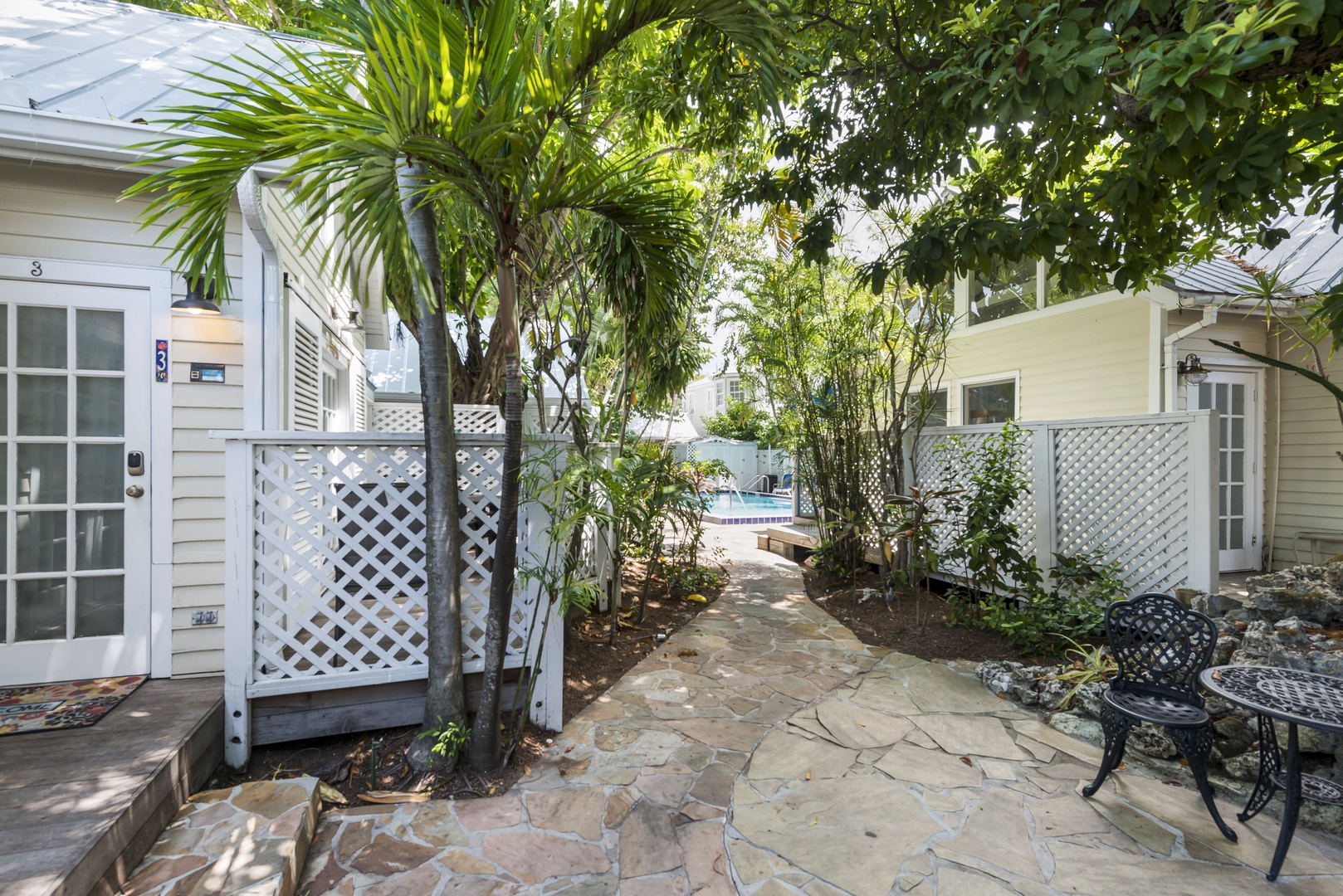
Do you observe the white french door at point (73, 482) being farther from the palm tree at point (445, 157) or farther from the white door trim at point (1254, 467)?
the white door trim at point (1254, 467)

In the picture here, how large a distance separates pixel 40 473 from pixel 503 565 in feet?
7.38

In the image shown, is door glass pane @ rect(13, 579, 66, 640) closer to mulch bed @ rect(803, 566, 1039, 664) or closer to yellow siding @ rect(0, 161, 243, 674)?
yellow siding @ rect(0, 161, 243, 674)

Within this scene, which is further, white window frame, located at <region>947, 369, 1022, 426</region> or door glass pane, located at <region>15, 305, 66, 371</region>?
white window frame, located at <region>947, 369, 1022, 426</region>

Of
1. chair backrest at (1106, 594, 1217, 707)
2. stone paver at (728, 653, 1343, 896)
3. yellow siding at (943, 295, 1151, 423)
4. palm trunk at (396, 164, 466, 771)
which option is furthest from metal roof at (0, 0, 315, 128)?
yellow siding at (943, 295, 1151, 423)

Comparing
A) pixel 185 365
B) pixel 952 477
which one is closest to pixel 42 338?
pixel 185 365

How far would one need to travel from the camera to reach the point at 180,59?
3.72m

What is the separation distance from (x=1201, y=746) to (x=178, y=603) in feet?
14.4

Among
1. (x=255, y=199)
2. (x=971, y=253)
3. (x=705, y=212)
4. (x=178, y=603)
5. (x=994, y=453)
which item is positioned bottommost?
(x=178, y=603)

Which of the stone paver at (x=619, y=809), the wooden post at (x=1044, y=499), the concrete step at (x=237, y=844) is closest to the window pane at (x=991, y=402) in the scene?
the wooden post at (x=1044, y=499)

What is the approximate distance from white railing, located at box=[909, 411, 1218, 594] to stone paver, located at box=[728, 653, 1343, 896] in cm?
182

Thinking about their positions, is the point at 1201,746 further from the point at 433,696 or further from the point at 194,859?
the point at 194,859

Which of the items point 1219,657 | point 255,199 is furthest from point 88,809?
point 1219,657

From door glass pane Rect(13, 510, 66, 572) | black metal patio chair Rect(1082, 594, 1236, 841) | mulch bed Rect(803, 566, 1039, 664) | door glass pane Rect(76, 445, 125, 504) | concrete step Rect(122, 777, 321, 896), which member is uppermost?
door glass pane Rect(76, 445, 125, 504)

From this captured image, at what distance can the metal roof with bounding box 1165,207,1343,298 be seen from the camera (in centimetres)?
527
